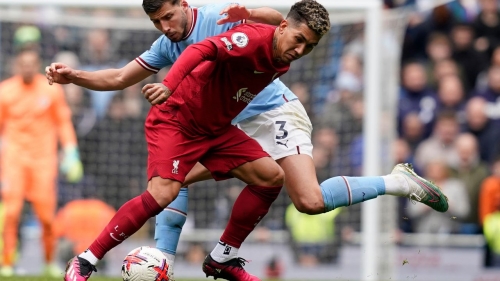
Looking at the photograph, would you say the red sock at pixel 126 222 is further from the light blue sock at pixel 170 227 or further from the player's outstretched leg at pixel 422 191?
the player's outstretched leg at pixel 422 191

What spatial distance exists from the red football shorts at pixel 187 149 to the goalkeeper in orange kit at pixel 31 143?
4595mm

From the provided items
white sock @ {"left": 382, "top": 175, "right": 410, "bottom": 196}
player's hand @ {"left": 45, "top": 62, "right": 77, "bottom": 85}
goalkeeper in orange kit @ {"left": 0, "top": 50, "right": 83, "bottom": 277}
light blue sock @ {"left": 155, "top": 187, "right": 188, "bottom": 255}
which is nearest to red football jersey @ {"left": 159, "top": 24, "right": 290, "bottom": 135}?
player's hand @ {"left": 45, "top": 62, "right": 77, "bottom": 85}

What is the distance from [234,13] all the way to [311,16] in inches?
23.6

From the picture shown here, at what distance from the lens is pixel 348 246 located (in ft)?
38.7

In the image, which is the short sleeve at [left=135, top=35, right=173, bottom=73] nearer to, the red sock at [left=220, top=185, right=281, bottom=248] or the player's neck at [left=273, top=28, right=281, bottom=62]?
the player's neck at [left=273, top=28, right=281, bottom=62]

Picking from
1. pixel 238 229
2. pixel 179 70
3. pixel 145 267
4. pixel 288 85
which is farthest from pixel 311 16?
pixel 288 85

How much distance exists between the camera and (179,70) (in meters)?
6.03

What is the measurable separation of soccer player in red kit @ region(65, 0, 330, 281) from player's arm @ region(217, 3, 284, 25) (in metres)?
0.19

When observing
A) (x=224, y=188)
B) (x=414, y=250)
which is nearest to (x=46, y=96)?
(x=224, y=188)

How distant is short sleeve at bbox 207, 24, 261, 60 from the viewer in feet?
20.6

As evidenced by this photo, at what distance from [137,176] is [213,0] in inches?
120

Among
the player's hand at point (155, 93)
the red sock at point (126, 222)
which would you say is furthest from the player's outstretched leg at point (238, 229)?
the player's hand at point (155, 93)

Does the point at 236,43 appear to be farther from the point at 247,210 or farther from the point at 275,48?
the point at 247,210

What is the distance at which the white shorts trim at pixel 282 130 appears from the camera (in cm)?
730
